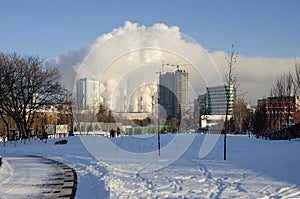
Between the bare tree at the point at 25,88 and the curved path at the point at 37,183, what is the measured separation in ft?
98.9

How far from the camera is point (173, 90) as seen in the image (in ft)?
85.7

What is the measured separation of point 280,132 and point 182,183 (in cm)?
2203

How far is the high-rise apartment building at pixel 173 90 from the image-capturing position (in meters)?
25.2

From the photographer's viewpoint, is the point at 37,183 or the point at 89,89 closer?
the point at 37,183

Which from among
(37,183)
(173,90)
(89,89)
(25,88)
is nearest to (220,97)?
(173,90)

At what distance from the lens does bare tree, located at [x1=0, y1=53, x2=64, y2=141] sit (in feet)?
152

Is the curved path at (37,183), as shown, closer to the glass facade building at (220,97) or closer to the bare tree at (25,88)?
the glass facade building at (220,97)

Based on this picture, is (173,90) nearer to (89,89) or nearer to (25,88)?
(89,89)

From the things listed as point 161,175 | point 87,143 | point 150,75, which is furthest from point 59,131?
point 161,175

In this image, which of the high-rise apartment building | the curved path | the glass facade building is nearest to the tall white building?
the high-rise apartment building

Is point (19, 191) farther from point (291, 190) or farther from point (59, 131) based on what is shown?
point (59, 131)

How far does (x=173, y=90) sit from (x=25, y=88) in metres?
26.9

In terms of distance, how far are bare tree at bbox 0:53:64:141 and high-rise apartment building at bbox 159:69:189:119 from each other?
24909mm

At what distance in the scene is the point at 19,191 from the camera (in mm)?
11906
